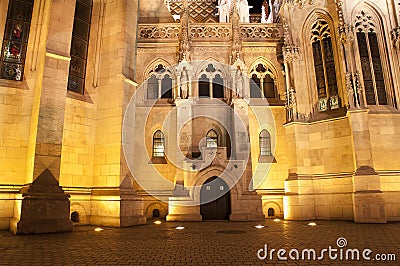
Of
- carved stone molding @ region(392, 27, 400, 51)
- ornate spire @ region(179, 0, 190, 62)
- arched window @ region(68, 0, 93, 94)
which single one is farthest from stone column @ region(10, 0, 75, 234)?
carved stone molding @ region(392, 27, 400, 51)

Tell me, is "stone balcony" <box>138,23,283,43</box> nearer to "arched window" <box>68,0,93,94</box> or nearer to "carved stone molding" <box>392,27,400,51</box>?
"arched window" <box>68,0,93,94</box>

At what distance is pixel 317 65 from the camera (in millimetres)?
17594

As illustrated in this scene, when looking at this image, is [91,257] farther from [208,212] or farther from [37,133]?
[208,212]

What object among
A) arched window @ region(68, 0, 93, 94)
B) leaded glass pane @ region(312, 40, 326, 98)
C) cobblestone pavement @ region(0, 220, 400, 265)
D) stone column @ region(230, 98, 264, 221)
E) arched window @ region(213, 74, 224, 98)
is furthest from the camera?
arched window @ region(213, 74, 224, 98)

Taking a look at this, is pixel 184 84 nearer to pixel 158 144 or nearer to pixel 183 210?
pixel 158 144

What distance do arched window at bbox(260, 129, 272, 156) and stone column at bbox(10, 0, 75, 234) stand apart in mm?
11395

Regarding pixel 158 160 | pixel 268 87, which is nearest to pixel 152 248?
pixel 158 160

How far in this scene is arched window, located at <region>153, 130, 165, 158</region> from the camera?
703 inches

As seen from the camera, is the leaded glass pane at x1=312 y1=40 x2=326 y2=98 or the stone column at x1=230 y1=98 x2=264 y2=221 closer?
the stone column at x1=230 y1=98 x2=264 y2=221

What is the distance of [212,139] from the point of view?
18062 millimetres

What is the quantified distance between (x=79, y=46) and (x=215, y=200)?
1011 centimetres

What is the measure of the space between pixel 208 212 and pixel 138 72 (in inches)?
379
